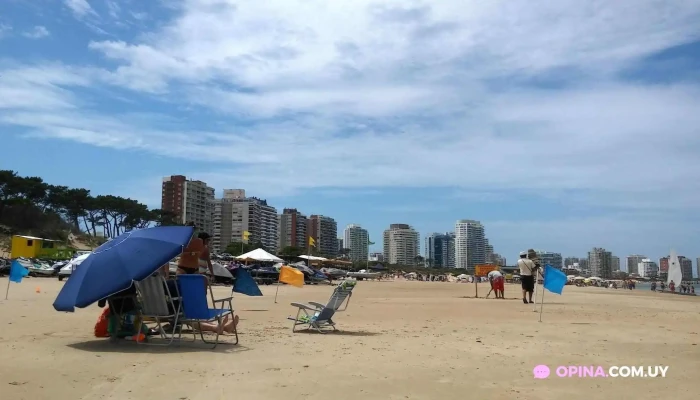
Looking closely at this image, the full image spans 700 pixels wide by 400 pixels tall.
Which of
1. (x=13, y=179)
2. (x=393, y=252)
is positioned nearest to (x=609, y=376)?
(x=13, y=179)

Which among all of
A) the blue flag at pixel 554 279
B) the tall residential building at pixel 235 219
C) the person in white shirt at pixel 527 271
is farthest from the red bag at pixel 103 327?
the tall residential building at pixel 235 219

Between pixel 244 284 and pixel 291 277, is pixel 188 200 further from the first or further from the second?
pixel 244 284

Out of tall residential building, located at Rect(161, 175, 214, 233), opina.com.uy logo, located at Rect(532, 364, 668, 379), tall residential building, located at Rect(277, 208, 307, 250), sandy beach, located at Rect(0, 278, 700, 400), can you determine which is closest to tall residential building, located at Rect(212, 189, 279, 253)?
tall residential building, located at Rect(161, 175, 214, 233)

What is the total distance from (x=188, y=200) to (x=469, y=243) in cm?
10238

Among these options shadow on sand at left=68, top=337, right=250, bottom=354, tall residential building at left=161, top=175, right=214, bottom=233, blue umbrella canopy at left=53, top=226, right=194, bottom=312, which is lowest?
shadow on sand at left=68, top=337, right=250, bottom=354

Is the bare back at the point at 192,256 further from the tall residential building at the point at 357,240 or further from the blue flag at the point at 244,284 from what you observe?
the tall residential building at the point at 357,240

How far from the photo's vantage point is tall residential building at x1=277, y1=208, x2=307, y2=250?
143875 mm

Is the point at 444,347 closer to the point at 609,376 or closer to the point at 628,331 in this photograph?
the point at 609,376

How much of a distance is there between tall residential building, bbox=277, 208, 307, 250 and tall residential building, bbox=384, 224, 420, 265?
46770 millimetres

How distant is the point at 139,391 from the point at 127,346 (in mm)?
2761

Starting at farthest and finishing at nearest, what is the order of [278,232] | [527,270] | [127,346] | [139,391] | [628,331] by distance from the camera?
[278,232] < [527,270] < [628,331] < [127,346] < [139,391]

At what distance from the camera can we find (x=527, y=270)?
17625 mm

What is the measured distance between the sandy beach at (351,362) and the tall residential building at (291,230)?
133469mm

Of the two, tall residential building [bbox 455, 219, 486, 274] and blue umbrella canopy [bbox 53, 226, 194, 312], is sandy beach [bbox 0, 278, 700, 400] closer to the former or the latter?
blue umbrella canopy [bbox 53, 226, 194, 312]
